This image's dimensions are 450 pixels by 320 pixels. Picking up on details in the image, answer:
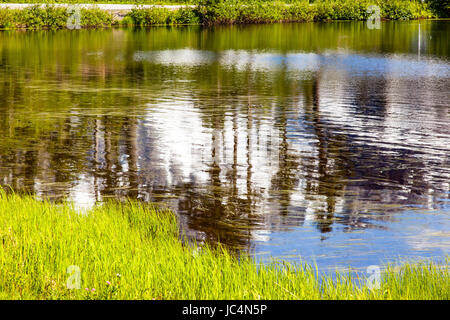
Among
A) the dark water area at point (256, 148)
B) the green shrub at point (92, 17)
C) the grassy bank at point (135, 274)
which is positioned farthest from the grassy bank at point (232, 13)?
the grassy bank at point (135, 274)

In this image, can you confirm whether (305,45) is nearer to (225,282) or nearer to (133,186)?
(133,186)

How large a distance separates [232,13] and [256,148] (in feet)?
170

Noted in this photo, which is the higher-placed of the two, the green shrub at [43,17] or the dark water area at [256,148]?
the green shrub at [43,17]

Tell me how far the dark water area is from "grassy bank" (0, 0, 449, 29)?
92.6ft

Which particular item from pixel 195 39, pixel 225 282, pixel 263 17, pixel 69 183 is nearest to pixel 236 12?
pixel 263 17

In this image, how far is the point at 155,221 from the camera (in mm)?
9414

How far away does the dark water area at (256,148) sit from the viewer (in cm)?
955

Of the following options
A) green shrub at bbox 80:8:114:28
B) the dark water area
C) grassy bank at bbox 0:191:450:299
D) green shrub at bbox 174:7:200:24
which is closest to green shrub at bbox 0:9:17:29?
green shrub at bbox 80:8:114:28

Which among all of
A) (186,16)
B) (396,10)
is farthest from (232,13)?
(396,10)

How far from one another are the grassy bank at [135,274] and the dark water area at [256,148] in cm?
148

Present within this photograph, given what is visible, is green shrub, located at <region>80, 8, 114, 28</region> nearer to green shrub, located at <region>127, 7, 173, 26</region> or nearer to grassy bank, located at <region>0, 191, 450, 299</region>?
green shrub, located at <region>127, 7, 173, 26</region>

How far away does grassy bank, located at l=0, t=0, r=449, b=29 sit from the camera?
57344 mm

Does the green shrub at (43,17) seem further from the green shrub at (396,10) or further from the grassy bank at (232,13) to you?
the green shrub at (396,10)

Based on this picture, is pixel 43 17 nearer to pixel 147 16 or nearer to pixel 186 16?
pixel 147 16
